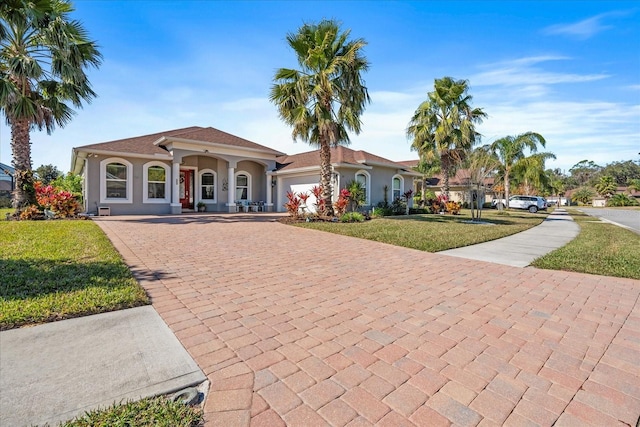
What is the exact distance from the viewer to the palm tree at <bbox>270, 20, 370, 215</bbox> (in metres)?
13.6

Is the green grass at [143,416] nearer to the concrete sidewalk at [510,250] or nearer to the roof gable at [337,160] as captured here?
the concrete sidewalk at [510,250]

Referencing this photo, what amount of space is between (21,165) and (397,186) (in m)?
21.0

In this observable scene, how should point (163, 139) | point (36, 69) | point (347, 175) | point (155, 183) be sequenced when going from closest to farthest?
point (36, 69), point (163, 139), point (155, 183), point (347, 175)

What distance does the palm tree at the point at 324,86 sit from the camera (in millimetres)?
13562

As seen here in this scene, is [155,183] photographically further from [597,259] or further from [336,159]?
[597,259]

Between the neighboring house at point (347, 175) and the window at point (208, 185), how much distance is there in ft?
14.1

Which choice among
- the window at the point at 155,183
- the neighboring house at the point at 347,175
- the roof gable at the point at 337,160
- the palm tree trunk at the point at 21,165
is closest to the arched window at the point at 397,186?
the neighboring house at the point at 347,175

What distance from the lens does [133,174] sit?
17.2m

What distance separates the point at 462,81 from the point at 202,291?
73.7ft

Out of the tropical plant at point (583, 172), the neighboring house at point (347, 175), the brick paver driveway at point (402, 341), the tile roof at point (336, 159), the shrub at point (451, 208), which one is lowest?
the brick paver driveway at point (402, 341)

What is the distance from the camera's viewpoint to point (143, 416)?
6.53 feet

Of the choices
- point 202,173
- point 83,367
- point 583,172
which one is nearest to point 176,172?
point 202,173

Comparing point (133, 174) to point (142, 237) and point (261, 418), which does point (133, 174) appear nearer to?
point (142, 237)

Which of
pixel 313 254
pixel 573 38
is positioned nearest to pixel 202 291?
pixel 313 254
